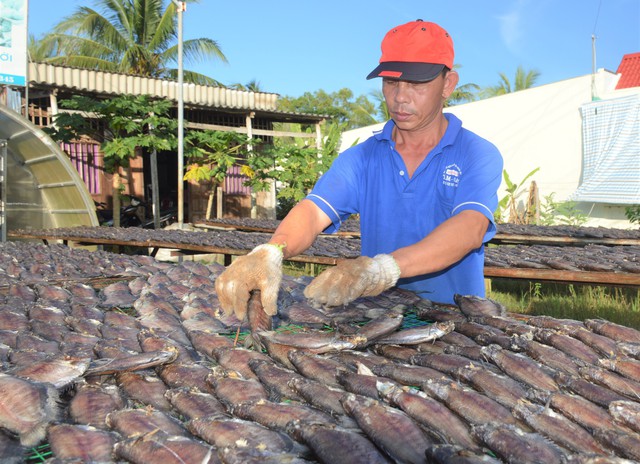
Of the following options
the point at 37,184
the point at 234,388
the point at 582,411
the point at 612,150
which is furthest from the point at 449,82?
the point at 612,150

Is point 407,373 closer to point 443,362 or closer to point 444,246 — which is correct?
point 443,362

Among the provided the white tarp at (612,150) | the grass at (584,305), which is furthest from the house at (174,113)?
the grass at (584,305)

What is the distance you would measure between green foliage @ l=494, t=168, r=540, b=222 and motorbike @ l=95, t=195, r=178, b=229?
11.1 m

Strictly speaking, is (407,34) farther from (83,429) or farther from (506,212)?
(506,212)

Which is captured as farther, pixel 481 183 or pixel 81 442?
pixel 481 183

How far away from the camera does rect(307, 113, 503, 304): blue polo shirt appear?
3064 mm

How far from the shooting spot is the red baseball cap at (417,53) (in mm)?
2818

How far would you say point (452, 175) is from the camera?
3070mm

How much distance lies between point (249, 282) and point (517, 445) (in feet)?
4.11

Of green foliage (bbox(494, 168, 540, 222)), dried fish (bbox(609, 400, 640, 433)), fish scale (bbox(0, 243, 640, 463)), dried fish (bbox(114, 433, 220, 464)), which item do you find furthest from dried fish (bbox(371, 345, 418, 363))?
green foliage (bbox(494, 168, 540, 222))

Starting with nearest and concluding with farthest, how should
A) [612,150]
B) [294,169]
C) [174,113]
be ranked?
1. [612,150]
2. [174,113]
3. [294,169]

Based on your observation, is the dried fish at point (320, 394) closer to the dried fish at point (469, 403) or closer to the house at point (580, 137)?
the dried fish at point (469, 403)

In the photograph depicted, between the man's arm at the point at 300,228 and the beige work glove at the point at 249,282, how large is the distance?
49 centimetres

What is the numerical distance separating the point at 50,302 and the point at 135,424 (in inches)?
72.4
